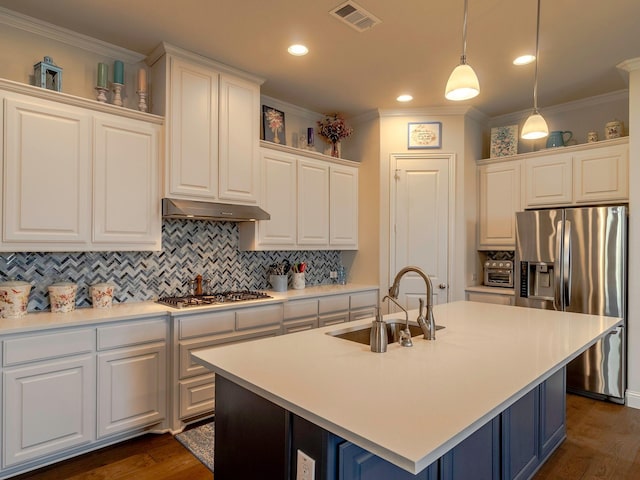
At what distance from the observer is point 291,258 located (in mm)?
4184

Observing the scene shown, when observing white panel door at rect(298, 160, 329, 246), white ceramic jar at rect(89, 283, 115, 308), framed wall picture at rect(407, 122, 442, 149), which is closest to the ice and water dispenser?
framed wall picture at rect(407, 122, 442, 149)

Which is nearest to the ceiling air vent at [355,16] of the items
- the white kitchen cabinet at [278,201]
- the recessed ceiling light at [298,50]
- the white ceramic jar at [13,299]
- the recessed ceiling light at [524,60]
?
the recessed ceiling light at [298,50]

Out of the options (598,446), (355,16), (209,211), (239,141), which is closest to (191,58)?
(239,141)

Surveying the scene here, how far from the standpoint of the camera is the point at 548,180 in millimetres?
3900

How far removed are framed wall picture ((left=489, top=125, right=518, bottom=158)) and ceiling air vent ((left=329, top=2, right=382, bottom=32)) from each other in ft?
7.63

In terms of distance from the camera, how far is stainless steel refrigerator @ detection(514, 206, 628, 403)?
3.26m

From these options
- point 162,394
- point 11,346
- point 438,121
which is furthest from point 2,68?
point 438,121

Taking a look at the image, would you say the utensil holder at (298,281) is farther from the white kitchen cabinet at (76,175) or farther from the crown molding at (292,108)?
the crown molding at (292,108)

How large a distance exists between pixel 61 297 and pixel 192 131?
146cm

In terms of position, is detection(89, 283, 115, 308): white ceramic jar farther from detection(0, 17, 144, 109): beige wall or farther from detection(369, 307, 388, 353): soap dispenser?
detection(369, 307, 388, 353): soap dispenser

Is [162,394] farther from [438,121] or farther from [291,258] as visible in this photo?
[438,121]

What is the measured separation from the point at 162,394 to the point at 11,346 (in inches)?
37.0

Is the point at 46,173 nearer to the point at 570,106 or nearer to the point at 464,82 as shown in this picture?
the point at 464,82

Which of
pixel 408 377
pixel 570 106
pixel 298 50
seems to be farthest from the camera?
pixel 570 106
